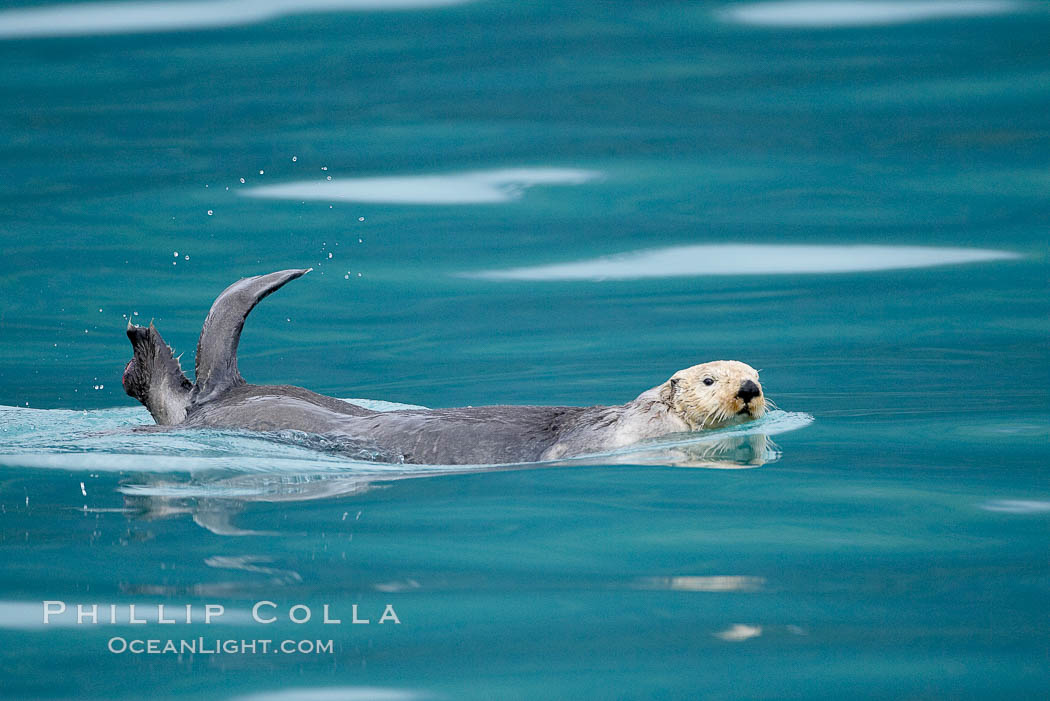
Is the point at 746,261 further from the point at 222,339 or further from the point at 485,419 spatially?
the point at 222,339

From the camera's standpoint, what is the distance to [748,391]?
504cm

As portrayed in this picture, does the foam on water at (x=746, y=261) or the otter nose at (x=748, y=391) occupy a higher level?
the foam on water at (x=746, y=261)

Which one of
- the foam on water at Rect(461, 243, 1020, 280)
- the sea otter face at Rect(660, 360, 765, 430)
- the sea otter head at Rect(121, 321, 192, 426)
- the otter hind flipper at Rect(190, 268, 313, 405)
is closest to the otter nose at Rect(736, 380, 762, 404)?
the sea otter face at Rect(660, 360, 765, 430)

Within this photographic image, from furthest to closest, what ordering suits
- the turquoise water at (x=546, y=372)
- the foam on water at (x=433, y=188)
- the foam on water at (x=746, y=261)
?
1. the foam on water at (x=433, y=188)
2. the foam on water at (x=746, y=261)
3. the turquoise water at (x=546, y=372)

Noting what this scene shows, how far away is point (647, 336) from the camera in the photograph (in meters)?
7.35

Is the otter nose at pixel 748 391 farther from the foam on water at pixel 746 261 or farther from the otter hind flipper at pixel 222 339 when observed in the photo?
the foam on water at pixel 746 261

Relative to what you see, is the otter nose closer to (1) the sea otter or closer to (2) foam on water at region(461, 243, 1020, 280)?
(1) the sea otter

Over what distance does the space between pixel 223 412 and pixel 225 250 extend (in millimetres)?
2756

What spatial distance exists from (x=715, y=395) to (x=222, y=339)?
230 cm

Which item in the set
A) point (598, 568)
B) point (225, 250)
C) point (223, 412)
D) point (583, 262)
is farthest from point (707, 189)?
point (598, 568)

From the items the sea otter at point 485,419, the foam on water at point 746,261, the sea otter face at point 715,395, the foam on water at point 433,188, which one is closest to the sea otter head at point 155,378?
the sea otter at point 485,419

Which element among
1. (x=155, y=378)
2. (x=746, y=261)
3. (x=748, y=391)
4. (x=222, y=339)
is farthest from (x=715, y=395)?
(x=746, y=261)

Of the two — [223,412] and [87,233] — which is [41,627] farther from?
[87,233]

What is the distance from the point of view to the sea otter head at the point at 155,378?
5859 millimetres
